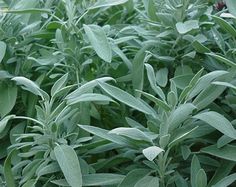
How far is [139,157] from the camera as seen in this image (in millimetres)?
1352

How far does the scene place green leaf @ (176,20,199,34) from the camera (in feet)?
4.78

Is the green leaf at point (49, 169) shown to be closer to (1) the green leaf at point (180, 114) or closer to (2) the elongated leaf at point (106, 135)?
(2) the elongated leaf at point (106, 135)

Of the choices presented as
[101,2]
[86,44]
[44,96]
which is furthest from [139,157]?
[101,2]

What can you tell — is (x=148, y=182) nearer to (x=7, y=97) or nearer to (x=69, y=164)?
(x=69, y=164)

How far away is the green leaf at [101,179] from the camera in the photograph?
4.21 ft

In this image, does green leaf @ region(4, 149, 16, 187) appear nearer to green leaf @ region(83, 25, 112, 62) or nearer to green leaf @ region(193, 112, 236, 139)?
green leaf @ region(83, 25, 112, 62)

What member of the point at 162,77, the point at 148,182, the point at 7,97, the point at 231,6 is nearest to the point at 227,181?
the point at 148,182

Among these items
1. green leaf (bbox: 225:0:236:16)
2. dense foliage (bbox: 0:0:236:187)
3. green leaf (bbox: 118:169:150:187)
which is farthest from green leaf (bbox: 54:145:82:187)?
green leaf (bbox: 225:0:236:16)

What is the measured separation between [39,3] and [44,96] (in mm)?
625

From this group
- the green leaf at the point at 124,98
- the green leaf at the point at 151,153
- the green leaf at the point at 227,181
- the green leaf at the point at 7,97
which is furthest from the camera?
the green leaf at the point at 7,97

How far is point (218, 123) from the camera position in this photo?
4.01 feet

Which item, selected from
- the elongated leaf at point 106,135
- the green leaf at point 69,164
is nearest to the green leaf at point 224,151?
the elongated leaf at point 106,135

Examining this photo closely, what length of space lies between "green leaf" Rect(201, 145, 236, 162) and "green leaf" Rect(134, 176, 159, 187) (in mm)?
161

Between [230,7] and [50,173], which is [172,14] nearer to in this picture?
[230,7]
